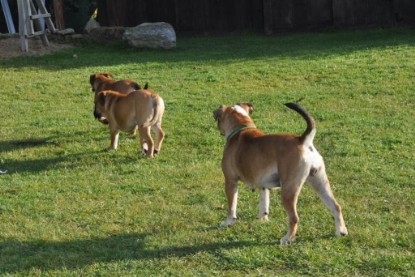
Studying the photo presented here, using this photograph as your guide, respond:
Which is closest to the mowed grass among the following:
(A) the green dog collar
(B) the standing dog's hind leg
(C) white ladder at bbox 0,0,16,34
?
(B) the standing dog's hind leg

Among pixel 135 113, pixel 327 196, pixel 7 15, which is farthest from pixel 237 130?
pixel 7 15

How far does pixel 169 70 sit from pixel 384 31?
24.5 ft

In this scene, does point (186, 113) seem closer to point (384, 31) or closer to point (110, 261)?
point (110, 261)

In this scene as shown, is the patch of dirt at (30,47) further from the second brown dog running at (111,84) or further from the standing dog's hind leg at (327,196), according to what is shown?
the standing dog's hind leg at (327,196)

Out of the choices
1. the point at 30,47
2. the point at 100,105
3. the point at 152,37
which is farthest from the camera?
the point at 152,37

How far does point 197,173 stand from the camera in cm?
867

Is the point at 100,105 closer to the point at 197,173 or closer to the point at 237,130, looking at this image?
the point at 197,173

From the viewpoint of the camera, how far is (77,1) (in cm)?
2281

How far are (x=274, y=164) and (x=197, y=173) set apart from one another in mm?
2611

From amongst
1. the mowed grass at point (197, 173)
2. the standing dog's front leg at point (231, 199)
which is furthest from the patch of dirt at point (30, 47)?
the standing dog's front leg at point (231, 199)

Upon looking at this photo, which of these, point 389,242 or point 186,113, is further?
point 186,113

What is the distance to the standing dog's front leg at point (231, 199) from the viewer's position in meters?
6.76

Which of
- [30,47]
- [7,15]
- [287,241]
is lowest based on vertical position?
[287,241]

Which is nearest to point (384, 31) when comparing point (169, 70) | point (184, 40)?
point (184, 40)
